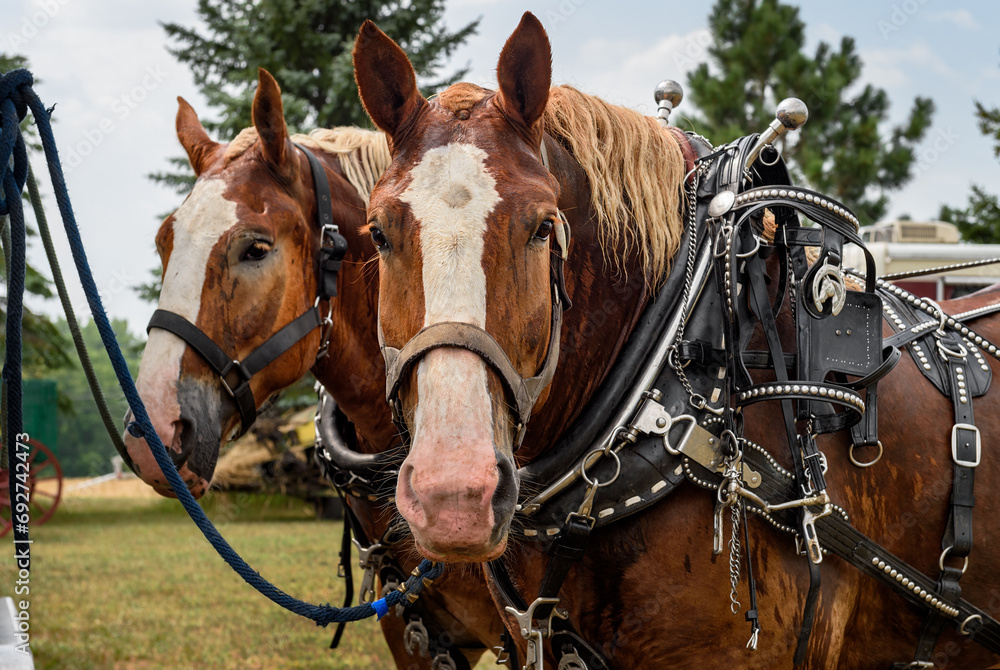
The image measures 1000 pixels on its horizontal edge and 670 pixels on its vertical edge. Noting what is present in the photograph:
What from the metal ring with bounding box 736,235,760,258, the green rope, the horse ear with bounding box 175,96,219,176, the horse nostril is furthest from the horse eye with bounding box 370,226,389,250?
the horse ear with bounding box 175,96,219,176

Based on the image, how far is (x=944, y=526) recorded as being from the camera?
6.38 ft

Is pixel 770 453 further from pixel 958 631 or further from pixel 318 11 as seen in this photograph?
pixel 318 11

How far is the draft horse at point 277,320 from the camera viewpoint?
2.42 metres

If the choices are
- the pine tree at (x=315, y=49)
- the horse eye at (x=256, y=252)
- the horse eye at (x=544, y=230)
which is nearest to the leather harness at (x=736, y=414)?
the horse eye at (x=544, y=230)

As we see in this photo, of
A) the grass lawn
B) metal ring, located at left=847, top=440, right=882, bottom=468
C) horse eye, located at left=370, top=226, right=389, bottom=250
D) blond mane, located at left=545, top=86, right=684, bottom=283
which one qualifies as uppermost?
blond mane, located at left=545, top=86, right=684, bottom=283

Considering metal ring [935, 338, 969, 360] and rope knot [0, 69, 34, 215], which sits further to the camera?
metal ring [935, 338, 969, 360]

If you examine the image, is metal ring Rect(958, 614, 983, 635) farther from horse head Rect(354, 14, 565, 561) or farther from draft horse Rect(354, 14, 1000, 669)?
horse head Rect(354, 14, 565, 561)

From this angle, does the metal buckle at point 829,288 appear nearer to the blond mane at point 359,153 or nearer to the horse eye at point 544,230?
the horse eye at point 544,230

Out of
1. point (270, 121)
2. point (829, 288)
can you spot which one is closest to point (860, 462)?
point (829, 288)

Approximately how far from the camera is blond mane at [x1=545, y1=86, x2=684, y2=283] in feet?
6.26

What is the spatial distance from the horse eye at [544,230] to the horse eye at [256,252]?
4.20ft

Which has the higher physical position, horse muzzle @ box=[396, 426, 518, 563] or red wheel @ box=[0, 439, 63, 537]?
horse muzzle @ box=[396, 426, 518, 563]

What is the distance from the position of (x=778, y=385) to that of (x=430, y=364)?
0.82m

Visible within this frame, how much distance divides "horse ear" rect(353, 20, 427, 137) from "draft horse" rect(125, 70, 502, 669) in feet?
3.10
